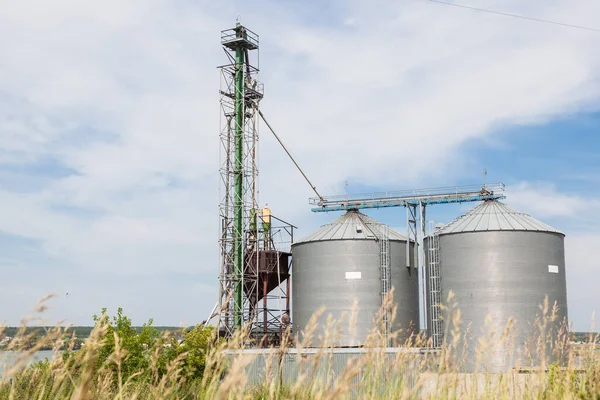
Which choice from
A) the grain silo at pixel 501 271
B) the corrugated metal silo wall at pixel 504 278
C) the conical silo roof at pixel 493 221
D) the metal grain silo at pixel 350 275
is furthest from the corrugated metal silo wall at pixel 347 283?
the conical silo roof at pixel 493 221

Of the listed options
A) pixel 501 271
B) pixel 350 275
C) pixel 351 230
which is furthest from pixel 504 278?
pixel 351 230

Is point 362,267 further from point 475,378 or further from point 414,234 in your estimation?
point 475,378

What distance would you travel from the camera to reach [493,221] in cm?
3603

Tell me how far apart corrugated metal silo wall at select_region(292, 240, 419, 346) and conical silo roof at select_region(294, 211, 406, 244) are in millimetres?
371

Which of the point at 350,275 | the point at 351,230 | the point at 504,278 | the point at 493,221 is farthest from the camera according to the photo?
the point at 351,230

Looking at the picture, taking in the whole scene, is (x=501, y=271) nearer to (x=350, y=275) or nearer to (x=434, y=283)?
(x=434, y=283)

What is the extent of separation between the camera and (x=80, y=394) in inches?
88.9

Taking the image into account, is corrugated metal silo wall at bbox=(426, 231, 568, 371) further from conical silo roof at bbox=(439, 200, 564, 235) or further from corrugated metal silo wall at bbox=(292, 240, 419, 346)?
corrugated metal silo wall at bbox=(292, 240, 419, 346)

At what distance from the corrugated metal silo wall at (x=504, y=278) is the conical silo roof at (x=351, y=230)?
5876mm

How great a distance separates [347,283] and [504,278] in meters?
9.51

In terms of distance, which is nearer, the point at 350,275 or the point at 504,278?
the point at 504,278

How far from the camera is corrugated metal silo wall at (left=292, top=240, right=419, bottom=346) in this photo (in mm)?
38281

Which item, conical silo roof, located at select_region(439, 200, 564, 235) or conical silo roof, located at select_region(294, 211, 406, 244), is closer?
conical silo roof, located at select_region(439, 200, 564, 235)

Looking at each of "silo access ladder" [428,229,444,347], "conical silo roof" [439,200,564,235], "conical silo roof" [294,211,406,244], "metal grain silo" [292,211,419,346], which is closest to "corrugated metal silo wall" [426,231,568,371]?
"conical silo roof" [439,200,564,235]
